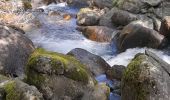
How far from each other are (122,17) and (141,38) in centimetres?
326

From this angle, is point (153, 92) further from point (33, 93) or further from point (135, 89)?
point (33, 93)

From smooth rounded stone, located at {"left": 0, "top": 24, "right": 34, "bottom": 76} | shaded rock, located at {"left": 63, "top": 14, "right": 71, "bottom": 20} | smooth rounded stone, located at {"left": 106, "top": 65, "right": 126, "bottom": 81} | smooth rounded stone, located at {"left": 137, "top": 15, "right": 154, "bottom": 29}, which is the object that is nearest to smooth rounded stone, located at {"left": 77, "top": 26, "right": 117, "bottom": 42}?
smooth rounded stone, located at {"left": 137, "top": 15, "right": 154, "bottom": 29}

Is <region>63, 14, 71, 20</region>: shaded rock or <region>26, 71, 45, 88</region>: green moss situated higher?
<region>26, 71, 45, 88</region>: green moss

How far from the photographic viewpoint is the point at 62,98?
6.80 meters

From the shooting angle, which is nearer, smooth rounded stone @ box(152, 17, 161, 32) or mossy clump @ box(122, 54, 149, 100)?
mossy clump @ box(122, 54, 149, 100)

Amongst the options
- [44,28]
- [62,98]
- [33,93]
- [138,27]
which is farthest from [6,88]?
[44,28]

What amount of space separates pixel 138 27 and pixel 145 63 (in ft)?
22.4

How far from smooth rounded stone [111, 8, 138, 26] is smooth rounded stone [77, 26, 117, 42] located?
755 millimetres

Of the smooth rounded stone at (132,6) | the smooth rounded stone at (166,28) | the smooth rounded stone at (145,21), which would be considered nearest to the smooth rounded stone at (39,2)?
the smooth rounded stone at (132,6)

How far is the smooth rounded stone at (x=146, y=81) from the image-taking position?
592 cm

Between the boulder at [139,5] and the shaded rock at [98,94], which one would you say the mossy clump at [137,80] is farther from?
the boulder at [139,5]

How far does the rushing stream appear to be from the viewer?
40.4 ft

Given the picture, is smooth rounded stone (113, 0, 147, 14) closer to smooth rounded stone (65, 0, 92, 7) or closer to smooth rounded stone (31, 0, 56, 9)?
smooth rounded stone (65, 0, 92, 7)

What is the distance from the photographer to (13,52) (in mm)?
9234
